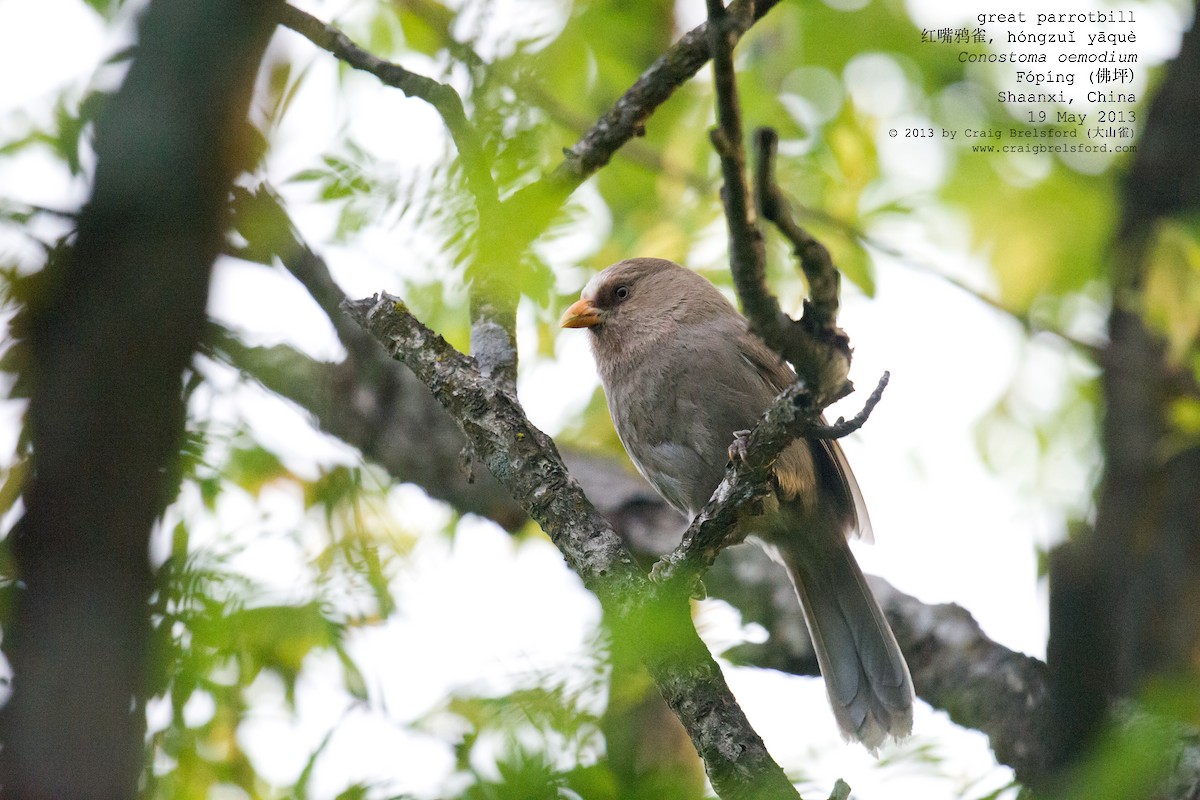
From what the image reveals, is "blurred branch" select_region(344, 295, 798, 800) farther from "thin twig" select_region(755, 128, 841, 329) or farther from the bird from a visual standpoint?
the bird

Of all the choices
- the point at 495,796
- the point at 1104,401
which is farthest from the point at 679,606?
the point at 1104,401

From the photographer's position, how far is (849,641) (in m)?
5.20

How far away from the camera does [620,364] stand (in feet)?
17.4

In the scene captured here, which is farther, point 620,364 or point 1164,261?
point 620,364

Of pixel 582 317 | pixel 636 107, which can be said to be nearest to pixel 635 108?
pixel 636 107

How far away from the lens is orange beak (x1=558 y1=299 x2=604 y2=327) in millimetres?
5621

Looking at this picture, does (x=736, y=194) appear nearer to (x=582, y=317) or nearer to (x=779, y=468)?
(x=779, y=468)

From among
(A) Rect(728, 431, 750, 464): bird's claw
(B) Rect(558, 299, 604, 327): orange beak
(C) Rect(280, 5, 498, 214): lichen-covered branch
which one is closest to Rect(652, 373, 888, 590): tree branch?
(A) Rect(728, 431, 750, 464): bird's claw

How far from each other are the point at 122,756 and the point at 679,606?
100 cm

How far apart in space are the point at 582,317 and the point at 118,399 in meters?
3.72

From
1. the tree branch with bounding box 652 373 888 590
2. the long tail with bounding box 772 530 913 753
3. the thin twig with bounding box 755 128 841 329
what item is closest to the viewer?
the thin twig with bounding box 755 128 841 329

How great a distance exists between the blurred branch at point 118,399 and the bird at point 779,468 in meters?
3.00

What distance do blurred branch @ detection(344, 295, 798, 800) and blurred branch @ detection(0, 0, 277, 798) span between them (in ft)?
3.62

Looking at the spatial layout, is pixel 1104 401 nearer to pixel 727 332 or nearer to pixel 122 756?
pixel 727 332
